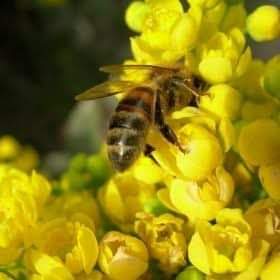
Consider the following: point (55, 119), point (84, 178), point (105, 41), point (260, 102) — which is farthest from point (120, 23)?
point (260, 102)

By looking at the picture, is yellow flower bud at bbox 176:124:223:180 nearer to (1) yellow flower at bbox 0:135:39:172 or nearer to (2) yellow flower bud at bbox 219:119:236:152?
(2) yellow flower bud at bbox 219:119:236:152

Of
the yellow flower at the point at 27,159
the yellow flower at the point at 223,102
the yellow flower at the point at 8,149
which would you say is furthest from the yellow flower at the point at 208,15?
the yellow flower at the point at 8,149

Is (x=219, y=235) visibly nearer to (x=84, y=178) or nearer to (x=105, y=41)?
(x=84, y=178)

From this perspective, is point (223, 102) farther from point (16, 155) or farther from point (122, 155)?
point (16, 155)

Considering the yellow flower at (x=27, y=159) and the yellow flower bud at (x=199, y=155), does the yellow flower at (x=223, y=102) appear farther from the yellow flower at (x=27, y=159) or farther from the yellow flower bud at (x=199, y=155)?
the yellow flower at (x=27, y=159)

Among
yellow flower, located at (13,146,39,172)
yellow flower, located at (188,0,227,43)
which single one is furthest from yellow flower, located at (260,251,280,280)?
yellow flower, located at (13,146,39,172)

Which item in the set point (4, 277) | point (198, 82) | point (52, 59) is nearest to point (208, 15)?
point (198, 82)
